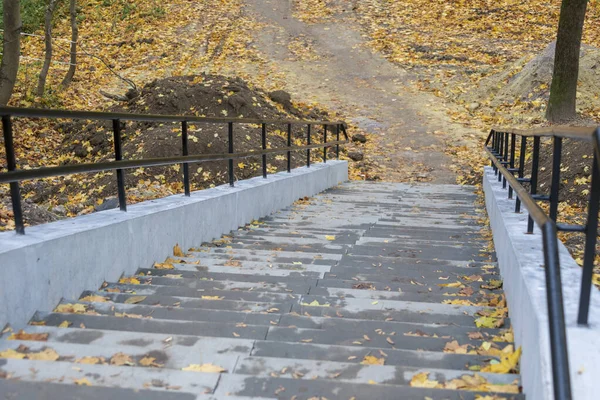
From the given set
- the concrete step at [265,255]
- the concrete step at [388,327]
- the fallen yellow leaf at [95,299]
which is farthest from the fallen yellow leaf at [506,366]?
the concrete step at [265,255]

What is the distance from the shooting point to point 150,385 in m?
2.32

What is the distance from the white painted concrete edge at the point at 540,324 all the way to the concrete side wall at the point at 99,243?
2.58 m

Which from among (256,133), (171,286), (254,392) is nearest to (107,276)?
(171,286)

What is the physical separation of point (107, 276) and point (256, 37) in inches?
826

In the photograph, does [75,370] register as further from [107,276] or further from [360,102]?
[360,102]

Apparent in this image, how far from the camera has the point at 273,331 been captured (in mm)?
3037

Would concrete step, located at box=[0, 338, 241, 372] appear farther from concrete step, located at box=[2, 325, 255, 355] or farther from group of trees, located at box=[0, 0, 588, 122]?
group of trees, located at box=[0, 0, 588, 122]

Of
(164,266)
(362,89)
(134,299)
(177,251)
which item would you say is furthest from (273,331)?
(362,89)

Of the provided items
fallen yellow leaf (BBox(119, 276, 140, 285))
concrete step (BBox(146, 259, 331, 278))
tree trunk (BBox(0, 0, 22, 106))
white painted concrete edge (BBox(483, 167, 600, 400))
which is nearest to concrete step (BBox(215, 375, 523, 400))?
white painted concrete edge (BBox(483, 167, 600, 400))

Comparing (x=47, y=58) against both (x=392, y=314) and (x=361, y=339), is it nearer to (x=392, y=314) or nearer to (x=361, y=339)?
(x=392, y=314)

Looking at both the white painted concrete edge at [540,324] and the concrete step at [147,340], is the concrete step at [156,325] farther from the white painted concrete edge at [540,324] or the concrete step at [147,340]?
the white painted concrete edge at [540,324]

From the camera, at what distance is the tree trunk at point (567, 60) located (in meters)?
12.3

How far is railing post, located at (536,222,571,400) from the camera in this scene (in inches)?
60.5

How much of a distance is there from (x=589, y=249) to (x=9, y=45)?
1406 cm
